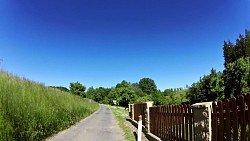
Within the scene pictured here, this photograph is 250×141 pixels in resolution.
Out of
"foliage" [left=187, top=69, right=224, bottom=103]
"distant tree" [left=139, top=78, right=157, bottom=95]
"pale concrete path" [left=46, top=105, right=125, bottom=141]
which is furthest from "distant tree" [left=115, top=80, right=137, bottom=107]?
"distant tree" [left=139, top=78, right=157, bottom=95]

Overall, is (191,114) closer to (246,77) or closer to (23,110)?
(23,110)

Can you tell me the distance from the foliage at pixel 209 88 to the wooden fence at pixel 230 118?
115 feet

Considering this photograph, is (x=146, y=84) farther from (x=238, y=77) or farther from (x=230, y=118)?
(x=230, y=118)

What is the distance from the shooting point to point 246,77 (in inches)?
1335

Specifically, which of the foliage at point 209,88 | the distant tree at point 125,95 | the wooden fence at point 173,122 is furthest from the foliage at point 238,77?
the distant tree at point 125,95

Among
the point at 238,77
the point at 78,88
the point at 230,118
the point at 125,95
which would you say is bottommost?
the point at 230,118

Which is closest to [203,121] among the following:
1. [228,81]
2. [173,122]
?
[173,122]

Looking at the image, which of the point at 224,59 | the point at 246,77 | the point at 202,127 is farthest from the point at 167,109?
the point at 224,59

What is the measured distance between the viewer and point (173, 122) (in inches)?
362

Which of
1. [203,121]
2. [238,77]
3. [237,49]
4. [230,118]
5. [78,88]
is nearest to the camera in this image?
[230,118]

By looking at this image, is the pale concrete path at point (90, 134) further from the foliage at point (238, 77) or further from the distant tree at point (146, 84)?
the distant tree at point (146, 84)

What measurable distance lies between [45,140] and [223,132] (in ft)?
27.6

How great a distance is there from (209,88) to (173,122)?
37.0 meters

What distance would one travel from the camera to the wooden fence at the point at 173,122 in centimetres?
784
